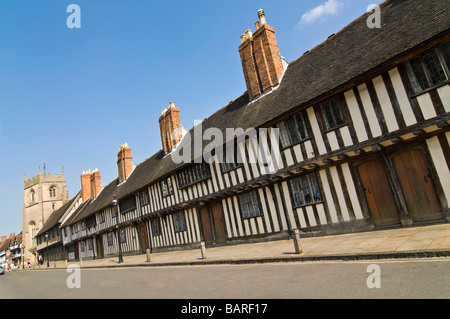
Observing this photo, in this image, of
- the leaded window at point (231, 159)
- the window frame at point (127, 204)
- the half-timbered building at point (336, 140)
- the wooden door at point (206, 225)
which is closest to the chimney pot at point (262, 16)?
the half-timbered building at point (336, 140)

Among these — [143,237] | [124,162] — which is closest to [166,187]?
[143,237]

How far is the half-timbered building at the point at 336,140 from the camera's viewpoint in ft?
25.8

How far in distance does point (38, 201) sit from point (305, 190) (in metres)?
64.9

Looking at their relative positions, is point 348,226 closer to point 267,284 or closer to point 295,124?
point 295,124

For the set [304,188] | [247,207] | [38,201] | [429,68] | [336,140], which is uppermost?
[38,201]

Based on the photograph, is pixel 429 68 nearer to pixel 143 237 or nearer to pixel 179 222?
pixel 179 222

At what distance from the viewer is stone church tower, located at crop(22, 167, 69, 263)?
2197 inches

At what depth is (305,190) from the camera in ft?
35.2

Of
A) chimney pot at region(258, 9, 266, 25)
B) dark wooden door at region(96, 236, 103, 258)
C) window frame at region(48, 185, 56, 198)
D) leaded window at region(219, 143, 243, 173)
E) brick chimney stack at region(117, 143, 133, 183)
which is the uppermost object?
window frame at region(48, 185, 56, 198)

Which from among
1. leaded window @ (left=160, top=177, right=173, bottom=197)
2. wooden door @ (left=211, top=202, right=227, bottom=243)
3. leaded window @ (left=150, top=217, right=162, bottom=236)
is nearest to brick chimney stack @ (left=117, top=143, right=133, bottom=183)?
leaded window @ (left=150, top=217, right=162, bottom=236)

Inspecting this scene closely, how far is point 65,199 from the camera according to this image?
61.3m

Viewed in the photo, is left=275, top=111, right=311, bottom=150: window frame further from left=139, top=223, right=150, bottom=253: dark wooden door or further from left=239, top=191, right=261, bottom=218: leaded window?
left=139, top=223, right=150, bottom=253: dark wooden door

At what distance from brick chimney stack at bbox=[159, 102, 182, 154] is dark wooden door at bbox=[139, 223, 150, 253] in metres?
6.50

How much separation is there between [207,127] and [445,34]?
12.4m
